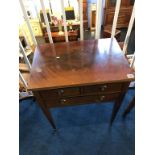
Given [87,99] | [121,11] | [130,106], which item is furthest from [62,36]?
[87,99]

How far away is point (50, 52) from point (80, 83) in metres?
0.37

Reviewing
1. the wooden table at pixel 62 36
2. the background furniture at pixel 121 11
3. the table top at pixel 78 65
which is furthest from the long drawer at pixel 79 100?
the background furniture at pixel 121 11

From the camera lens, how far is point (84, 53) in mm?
948

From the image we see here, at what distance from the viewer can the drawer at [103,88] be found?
0.84 metres

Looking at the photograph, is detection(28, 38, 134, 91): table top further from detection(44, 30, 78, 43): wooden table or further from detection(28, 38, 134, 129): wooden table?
detection(44, 30, 78, 43): wooden table

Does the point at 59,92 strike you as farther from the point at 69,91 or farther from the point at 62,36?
the point at 62,36

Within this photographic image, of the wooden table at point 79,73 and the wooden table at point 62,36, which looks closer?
the wooden table at point 79,73

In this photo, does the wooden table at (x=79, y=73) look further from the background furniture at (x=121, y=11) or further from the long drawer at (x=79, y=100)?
the background furniture at (x=121, y=11)

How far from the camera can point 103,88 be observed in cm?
86

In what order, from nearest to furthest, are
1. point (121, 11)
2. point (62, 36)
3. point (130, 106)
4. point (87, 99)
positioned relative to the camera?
point (87, 99)
point (130, 106)
point (62, 36)
point (121, 11)

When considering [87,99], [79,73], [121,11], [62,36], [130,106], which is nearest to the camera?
[79,73]

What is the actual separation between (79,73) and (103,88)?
190 mm
